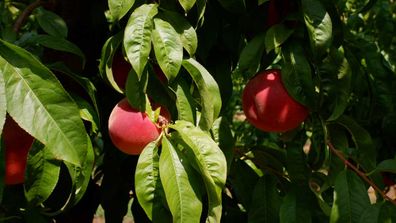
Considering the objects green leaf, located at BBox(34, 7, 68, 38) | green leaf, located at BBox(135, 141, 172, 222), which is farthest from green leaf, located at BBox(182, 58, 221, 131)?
green leaf, located at BBox(34, 7, 68, 38)

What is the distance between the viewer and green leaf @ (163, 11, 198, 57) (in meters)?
0.90

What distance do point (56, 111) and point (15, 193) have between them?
47cm

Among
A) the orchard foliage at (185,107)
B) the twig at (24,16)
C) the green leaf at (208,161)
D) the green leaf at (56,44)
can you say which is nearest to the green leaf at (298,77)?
the orchard foliage at (185,107)

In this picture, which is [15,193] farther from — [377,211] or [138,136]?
[377,211]

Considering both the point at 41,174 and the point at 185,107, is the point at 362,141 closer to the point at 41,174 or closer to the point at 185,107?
the point at 185,107

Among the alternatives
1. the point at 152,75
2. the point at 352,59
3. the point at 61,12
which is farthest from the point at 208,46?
the point at 61,12

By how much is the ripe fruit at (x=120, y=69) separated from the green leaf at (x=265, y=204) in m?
0.30

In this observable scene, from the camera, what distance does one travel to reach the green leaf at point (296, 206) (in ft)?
3.21

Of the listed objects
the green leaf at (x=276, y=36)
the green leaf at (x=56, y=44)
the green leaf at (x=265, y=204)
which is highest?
the green leaf at (x=276, y=36)

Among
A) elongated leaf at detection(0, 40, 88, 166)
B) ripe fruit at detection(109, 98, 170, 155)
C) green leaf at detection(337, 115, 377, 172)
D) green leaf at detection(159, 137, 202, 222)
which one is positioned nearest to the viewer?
elongated leaf at detection(0, 40, 88, 166)

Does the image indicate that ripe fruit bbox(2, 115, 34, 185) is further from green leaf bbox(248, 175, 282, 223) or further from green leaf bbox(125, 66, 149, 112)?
green leaf bbox(248, 175, 282, 223)

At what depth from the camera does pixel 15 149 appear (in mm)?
840

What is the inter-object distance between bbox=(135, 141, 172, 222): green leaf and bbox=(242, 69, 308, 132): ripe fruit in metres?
0.24

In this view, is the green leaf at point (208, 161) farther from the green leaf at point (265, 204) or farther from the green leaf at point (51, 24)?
the green leaf at point (51, 24)
